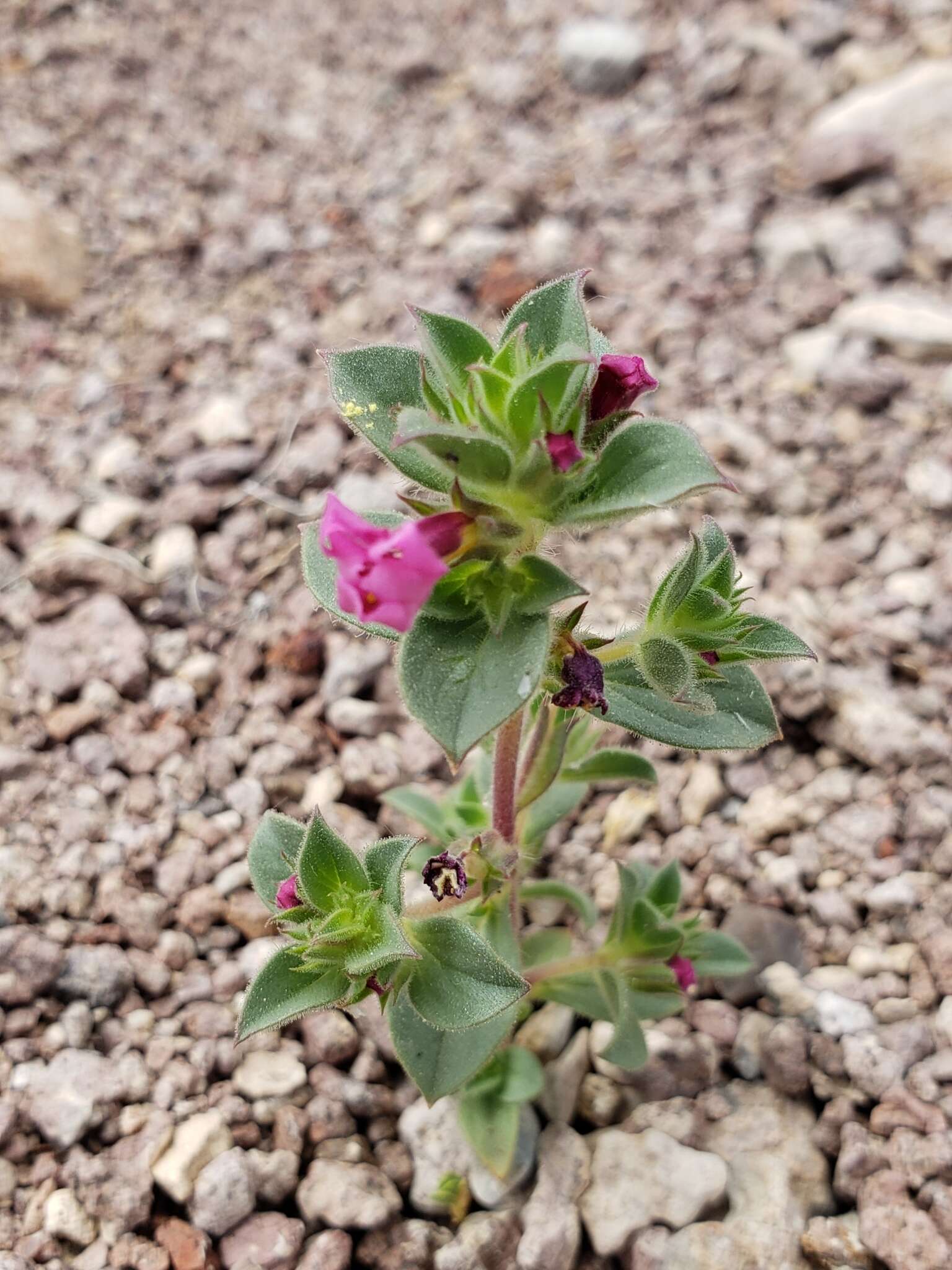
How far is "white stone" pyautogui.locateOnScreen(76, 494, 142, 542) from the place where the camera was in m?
4.86

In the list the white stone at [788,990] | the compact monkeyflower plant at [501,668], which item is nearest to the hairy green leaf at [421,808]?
the compact monkeyflower plant at [501,668]

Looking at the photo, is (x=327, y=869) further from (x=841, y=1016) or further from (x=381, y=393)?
(x=841, y=1016)

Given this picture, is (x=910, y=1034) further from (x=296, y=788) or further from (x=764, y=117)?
(x=764, y=117)

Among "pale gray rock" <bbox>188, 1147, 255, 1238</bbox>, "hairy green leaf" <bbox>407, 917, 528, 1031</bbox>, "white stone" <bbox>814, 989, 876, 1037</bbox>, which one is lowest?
"white stone" <bbox>814, 989, 876, 1037</bbox>

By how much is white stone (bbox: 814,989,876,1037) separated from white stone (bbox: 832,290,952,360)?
122 inches

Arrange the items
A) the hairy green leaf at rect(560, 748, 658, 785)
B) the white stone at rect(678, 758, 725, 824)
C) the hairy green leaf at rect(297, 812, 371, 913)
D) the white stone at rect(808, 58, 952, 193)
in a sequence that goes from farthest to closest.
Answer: the white stone at rect(808, 58, 952, 193) < the white stone at rect(678, 758, 725, 824) < the hairy green leaf at rect(560, 748, 658, 785) < the hairy green leaf at rect(297, 812, 371, 913)

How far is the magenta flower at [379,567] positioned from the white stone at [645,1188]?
6.50ft

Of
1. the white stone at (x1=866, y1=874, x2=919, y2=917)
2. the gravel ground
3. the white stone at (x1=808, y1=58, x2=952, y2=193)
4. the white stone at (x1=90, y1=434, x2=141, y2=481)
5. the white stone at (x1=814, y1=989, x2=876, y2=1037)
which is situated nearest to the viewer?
the gravel ground

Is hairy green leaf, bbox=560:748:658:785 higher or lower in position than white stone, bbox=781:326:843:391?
higher

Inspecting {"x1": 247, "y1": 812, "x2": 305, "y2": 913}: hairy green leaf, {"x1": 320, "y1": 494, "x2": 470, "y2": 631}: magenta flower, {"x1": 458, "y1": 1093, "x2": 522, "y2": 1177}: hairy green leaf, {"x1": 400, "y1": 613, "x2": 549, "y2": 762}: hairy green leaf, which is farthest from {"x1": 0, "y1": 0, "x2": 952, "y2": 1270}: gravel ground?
{"x1": 320, "y1": 494, "x2": 470, "y2": 631}: magenta flower

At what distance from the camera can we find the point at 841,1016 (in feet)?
11.5

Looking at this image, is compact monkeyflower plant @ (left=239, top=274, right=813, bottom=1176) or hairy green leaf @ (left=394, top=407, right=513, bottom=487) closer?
hairy green leaf @ (left=394, top=407, right=513, bottom=487)

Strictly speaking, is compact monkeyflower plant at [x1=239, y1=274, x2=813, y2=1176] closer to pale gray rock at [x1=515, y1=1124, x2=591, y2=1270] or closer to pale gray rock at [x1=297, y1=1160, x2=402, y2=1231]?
pale gray rock at [x1=515, y1=1124, x2=591, y2=1270]

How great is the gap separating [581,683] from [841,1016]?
5.50ft
